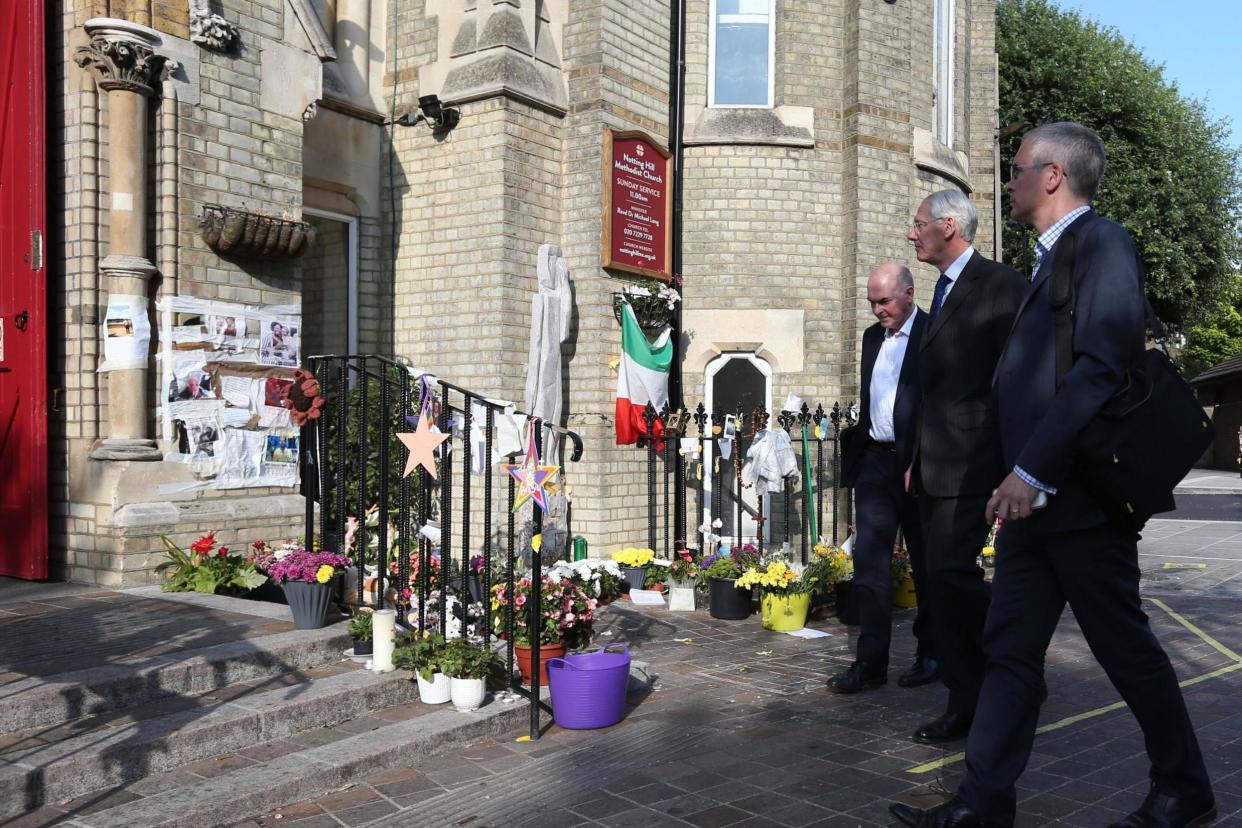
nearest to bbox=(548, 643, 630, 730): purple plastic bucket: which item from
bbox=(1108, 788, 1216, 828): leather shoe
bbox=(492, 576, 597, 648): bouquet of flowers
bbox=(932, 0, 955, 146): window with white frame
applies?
bbox=(492, 576, 597, 648): bouquet of flowers

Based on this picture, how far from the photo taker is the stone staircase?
391cm

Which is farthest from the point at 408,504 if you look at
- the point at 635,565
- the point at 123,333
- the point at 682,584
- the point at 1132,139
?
the point at 1132,139

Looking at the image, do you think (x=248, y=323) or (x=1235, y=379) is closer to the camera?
(x=248, y=323)

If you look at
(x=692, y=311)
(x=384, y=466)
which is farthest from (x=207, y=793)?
(x=692, y=311)

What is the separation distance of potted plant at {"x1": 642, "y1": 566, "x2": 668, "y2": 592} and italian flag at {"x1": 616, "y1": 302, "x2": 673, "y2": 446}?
160cm

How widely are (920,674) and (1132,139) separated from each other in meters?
20.4

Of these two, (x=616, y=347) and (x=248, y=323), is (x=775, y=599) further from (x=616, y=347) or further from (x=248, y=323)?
(x=248, y=323)

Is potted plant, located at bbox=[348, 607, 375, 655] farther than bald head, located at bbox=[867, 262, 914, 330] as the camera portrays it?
Yes

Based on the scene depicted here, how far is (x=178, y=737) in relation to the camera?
14.1ft

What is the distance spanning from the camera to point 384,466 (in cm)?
569

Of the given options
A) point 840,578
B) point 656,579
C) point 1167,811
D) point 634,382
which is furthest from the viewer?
point 634,382

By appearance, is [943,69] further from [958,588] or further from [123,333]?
[958,588]

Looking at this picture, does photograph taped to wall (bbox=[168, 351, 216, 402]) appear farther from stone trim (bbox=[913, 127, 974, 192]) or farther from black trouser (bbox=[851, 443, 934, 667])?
stone trim (bbox=[913, 127, 974, 192])

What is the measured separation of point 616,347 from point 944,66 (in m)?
6.78
